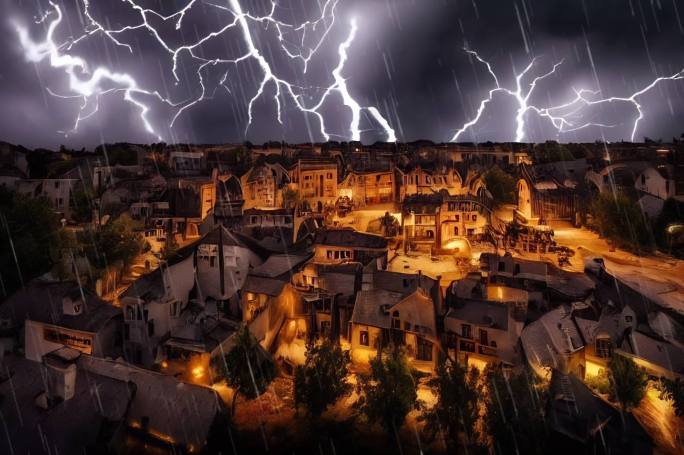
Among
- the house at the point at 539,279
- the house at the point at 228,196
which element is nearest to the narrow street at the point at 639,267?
the house at the point at 539,279

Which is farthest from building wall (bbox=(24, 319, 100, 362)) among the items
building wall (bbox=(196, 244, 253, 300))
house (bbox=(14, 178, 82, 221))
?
house (bbox=(14, 178, 82, 221))

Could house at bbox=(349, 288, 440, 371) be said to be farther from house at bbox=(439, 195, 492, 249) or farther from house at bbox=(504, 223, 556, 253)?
house at bbox=(504, 223, 556, 253)

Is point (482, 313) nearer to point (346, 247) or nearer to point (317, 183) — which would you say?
point (346, 247)

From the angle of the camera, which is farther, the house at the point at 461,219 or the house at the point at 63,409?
the house at the point at 461,219

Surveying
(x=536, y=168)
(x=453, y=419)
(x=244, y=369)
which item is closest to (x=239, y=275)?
(x=244, y=369)

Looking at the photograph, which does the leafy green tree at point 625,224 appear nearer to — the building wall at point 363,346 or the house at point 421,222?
the house at point 421,222

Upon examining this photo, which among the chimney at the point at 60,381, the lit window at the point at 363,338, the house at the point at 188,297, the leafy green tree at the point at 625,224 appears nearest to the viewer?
the chimney at the point at 60,381
